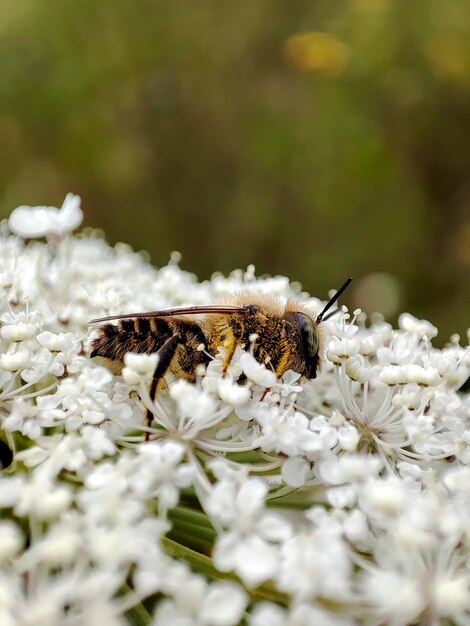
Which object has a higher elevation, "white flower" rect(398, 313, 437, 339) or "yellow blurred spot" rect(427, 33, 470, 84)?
"yellow blurred spot" rect(427, 33, 470, 84)

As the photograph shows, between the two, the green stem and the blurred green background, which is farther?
the blurred green background

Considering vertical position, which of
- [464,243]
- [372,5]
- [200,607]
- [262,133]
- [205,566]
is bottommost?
[464,243]

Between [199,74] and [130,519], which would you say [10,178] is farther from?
[130,519]

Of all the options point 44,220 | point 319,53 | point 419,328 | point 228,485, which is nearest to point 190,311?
point 228,485

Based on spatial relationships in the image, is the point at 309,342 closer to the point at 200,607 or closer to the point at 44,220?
the point at 200,607

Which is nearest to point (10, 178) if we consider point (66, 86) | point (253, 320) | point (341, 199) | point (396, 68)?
point (66, 86)

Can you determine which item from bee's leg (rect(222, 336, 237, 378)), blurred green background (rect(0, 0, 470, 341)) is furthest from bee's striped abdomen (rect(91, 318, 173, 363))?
blurred green background (rect(0, 0, 470, 341))

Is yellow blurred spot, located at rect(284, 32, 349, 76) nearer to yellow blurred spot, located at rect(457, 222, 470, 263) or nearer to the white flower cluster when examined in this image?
yellow blurred spot, located at rect(457, 222, 470, 263)
